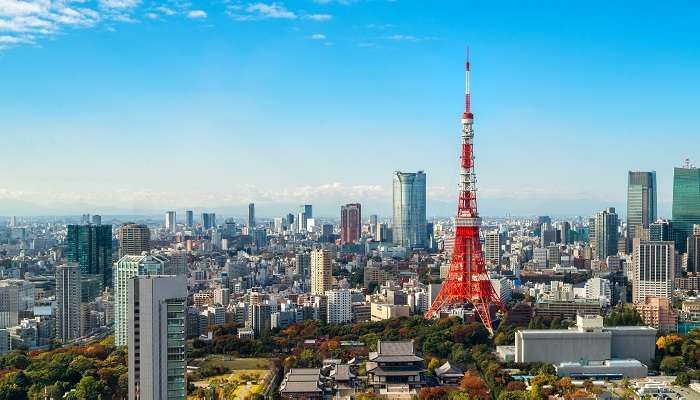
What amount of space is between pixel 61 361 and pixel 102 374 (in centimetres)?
156

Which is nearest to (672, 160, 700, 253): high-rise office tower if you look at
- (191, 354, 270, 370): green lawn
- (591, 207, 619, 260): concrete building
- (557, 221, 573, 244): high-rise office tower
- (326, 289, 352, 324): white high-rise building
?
(591, 207, 619, 260): concrete building

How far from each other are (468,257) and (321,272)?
319 inches

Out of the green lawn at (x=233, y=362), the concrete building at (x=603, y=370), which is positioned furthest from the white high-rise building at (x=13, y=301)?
the concrete building at (x=603, y=370)

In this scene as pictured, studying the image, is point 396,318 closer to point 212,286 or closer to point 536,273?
point 212,286

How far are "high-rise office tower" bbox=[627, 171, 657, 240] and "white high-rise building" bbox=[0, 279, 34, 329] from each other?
2506cm

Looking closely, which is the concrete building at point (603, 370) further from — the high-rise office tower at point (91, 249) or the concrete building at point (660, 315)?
the high-rise office tower at point (91, 249)

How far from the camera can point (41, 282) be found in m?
23.0

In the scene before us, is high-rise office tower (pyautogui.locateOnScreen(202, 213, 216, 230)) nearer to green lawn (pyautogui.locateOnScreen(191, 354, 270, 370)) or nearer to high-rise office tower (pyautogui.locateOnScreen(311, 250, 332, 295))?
high-rise office tower (pyautogui.locateOnScreen(311, 250, 332, 295))

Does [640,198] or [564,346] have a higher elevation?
[640,198]

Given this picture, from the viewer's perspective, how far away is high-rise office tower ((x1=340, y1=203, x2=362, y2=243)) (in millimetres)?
44781

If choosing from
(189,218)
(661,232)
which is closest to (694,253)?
(661,232)

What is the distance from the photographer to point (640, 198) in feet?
122

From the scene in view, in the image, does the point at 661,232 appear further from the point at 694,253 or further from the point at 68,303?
the point at 68,303

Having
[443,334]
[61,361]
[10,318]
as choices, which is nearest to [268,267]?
[10,318]
